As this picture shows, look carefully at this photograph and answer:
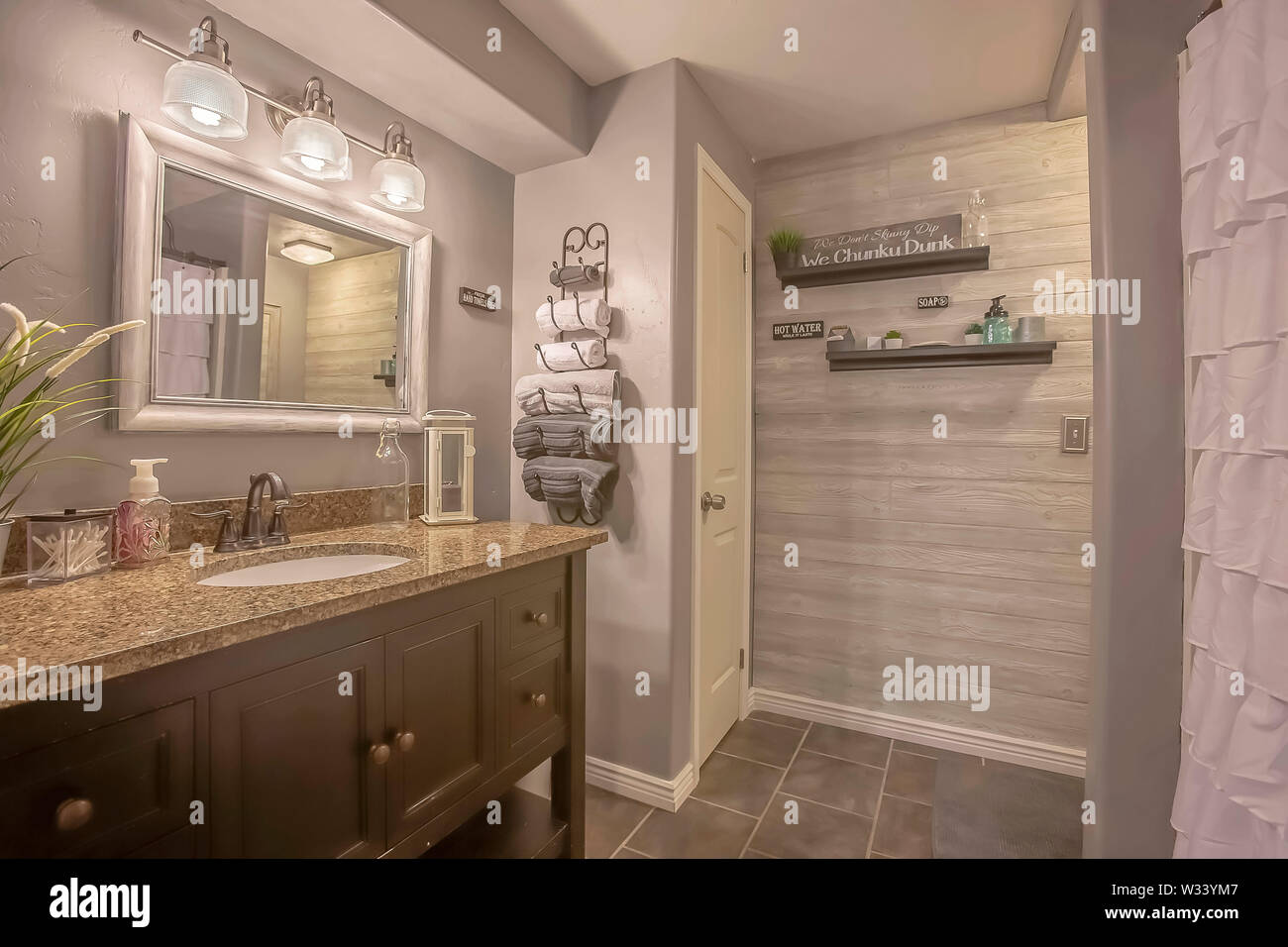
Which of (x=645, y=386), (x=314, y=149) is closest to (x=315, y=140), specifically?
(x=314, y=149)

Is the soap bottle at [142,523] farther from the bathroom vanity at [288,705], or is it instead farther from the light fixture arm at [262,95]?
the light fixture arm at [262,95]

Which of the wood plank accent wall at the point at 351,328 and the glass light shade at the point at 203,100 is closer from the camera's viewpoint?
the glass light shade at the point at 203,100

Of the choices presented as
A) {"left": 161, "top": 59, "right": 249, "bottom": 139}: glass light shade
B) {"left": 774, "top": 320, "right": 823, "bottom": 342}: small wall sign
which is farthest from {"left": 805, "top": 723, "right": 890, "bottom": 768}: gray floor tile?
{"left": 161, "top": 59, "right": 249, "bottom": 139}: glass light shade

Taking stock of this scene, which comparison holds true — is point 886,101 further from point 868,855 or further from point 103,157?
point 868,855

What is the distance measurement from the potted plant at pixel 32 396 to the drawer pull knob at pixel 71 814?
1.58 ft

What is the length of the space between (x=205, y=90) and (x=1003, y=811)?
9.95 ft

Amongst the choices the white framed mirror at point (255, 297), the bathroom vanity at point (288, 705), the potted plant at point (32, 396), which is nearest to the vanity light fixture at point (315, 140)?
the white framed mirror at point (255, 297)

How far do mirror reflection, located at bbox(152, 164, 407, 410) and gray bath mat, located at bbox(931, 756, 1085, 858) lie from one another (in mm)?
2299

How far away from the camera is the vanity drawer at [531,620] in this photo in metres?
1.36

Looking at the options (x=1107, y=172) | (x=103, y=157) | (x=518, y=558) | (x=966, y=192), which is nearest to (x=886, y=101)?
(x=966, y=192)

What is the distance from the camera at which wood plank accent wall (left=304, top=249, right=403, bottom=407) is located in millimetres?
1662

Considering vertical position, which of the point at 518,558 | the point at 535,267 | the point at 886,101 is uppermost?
the point at 886,101

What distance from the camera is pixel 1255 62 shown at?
38.1 inches
